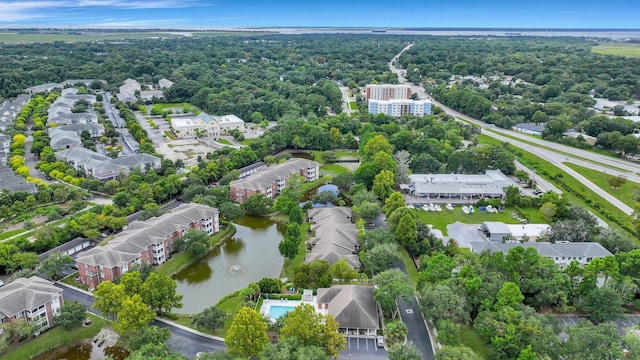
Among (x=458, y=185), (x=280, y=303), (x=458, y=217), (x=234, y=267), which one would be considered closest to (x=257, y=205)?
(x=234, y=267)

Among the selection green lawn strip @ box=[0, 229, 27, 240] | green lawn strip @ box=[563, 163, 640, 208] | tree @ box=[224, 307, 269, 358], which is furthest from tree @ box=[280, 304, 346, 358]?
green lawn strip @ box=[563, 163, 640, 208]

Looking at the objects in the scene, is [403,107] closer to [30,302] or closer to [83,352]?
[83,352]

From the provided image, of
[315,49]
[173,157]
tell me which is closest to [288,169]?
[173,157]

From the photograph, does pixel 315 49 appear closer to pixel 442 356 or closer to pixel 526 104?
pixel 526 104

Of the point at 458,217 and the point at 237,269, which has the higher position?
the point at 458,217

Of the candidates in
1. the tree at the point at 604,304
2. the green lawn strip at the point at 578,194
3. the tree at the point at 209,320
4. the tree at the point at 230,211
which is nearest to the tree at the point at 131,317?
the tree at the point at 209,320

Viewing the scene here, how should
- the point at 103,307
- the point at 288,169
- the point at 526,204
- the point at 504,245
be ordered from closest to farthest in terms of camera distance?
the point at 103,307, the point at 504,245, the point at 526,204, the point at 288,169
